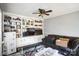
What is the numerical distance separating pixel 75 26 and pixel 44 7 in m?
0.61

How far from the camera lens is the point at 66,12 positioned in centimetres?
182

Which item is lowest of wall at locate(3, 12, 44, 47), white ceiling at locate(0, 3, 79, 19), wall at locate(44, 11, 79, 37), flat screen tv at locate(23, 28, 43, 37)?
wall at locate(3, 12, 44, 47)

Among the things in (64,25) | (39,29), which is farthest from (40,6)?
(64,25)

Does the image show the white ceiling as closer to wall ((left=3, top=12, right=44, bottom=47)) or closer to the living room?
the living room

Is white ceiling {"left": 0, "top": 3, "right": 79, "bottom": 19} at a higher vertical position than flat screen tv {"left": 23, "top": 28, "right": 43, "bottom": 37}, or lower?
higher

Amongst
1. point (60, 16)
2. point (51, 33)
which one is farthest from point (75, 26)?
point (51, 33)

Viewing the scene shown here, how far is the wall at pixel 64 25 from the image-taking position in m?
1.82

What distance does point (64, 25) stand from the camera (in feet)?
6.15

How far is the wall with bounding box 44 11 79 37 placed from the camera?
1816 mm

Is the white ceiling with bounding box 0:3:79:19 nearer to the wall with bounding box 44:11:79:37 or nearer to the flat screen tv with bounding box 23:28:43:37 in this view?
the wall with bounding box 44:11:79:37

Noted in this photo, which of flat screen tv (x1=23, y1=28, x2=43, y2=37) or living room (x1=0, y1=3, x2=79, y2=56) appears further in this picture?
flat screen tv (x1=23, y1=28, x2=43, y2=37)

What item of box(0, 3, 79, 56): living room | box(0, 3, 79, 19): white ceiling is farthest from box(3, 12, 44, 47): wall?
box(0, 3, 79, 19): white ceiling

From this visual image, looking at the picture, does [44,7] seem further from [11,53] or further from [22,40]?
[11,53]

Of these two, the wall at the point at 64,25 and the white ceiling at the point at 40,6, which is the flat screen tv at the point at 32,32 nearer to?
the wall at the point at 64,25
